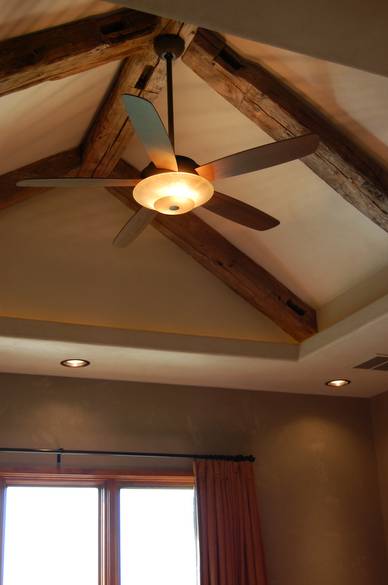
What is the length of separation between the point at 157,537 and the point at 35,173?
2.18 meters

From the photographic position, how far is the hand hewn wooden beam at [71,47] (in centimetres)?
256

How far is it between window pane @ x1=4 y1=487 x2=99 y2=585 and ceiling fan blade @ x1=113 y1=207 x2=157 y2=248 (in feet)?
Answer: 5.79

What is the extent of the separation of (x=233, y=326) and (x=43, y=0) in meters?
2.24

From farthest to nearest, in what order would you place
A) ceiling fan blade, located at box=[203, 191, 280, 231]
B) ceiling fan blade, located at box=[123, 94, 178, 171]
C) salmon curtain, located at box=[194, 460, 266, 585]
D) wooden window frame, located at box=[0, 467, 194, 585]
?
salmon curtain, located at box=[194, 460, 266, 585]
wooden window frame, located at box=[0, 467, 194, 585]
ceiling fan blade, located at box=[203, 191, 280, 231]
ceiling fan blade, located at box=[123, 94, 178, 171]

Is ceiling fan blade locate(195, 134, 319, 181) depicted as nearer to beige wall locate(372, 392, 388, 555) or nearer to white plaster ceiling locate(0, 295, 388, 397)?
white plaster ceiling locate(0, 295, 388, 397)

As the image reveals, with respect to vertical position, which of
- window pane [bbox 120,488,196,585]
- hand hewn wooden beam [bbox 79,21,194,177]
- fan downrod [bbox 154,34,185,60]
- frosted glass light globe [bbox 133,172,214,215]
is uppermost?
hand hewn wooden beam [bbox 79,21,194,177]

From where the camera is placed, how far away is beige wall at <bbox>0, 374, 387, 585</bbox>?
13.8ft

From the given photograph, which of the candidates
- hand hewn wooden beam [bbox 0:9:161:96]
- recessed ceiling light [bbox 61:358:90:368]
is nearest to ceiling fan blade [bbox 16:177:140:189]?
hand hewn wooden beam [bbox 0:9:161:96]

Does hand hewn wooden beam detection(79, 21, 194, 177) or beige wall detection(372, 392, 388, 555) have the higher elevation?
hand hewn wooden beam detection(79, 21, 194, 177)


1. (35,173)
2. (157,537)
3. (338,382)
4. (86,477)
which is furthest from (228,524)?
(35,173)

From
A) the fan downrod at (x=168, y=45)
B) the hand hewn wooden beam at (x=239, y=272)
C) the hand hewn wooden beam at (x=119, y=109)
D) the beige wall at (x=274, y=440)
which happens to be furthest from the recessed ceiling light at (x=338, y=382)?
the fan downrod at (x=168, y=45)

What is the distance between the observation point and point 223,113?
3451 mm

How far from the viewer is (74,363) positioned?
13.2 feet

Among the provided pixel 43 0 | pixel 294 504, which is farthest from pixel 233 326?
pixel 43 0
